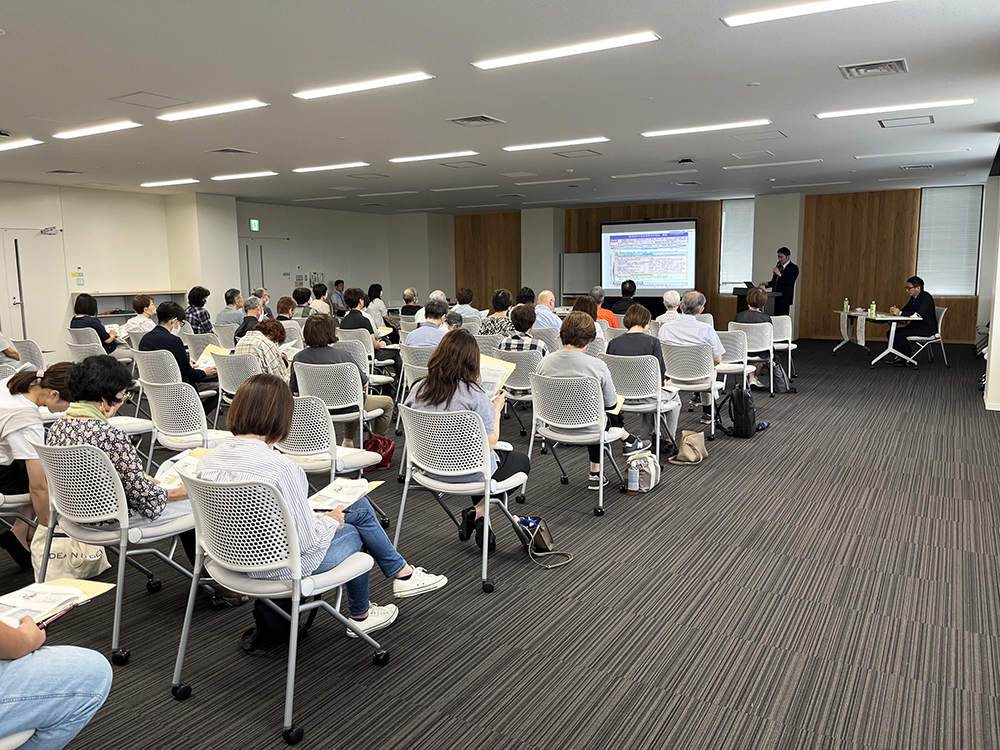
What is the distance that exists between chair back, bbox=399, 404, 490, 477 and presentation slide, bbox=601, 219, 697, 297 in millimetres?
14863

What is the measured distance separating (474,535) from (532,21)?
3.31 metres

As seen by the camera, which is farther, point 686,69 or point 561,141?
point 561,141

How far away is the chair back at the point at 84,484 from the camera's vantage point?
3.03 m

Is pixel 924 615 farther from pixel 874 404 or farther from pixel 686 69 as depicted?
pixel 874 404

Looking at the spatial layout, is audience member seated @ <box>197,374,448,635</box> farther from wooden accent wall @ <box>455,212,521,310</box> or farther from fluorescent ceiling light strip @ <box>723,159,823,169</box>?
wooden accent wall @ <box>455,212,521,310</box>

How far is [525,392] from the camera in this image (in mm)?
6773

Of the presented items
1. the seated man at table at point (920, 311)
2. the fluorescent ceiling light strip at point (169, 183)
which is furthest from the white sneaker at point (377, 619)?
the seated man at table at point (920, 311)

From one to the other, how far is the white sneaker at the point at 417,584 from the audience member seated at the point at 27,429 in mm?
1816

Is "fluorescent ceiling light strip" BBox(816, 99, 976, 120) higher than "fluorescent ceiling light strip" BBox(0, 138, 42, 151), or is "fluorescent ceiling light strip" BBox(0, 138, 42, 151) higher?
"fluorescent ceiling light strip" BBox(0, 138, 42, 151)

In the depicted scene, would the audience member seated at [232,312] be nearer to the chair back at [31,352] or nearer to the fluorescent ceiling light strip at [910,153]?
the chair back at [31,352]

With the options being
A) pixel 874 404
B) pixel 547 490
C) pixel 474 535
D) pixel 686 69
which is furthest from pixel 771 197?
pixel 474 535

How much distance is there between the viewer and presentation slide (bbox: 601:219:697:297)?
17828 millimetres

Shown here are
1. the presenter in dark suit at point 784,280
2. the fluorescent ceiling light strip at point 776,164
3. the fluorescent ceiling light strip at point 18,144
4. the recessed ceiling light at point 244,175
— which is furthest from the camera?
the presenter in dark suit at point 784,280

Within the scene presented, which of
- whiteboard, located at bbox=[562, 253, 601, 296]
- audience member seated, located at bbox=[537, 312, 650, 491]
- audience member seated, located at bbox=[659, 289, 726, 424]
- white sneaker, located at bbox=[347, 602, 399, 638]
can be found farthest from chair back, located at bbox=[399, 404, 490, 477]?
whiteboard, located at bbox=[562, 253, 601, 296]
